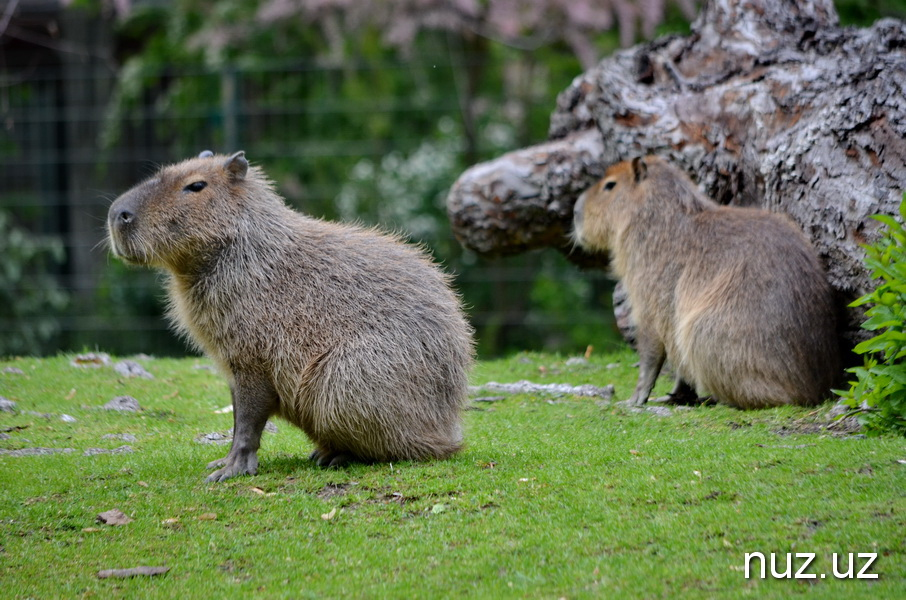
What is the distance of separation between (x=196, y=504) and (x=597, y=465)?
1746 mm

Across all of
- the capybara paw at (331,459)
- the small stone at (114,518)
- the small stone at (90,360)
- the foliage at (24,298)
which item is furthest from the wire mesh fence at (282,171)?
the small stone at (114,518)

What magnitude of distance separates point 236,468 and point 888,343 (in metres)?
2.97

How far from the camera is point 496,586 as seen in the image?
3.18 metres

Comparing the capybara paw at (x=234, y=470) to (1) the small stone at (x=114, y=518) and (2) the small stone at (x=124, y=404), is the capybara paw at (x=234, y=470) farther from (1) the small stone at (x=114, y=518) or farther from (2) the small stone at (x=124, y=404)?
(2) the small stone at (x=124, y=404)

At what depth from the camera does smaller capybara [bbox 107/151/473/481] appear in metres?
4.53

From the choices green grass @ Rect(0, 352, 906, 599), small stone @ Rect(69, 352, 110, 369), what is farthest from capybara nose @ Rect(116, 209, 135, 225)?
small stone @ Rect(69, 352, 110, 369)

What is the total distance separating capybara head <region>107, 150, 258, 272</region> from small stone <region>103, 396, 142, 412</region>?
170 centimetres

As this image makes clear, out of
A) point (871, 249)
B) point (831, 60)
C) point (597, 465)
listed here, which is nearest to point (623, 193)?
point (831, 60)

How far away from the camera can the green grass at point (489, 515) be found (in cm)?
324

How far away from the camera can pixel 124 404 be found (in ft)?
20.6

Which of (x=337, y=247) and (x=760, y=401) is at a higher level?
(x=337, y=247)

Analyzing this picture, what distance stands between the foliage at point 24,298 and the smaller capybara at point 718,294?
6.71m

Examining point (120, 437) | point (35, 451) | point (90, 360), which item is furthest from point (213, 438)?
point (90, 360)

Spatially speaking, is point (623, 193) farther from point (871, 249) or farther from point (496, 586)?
point (496, 586)
